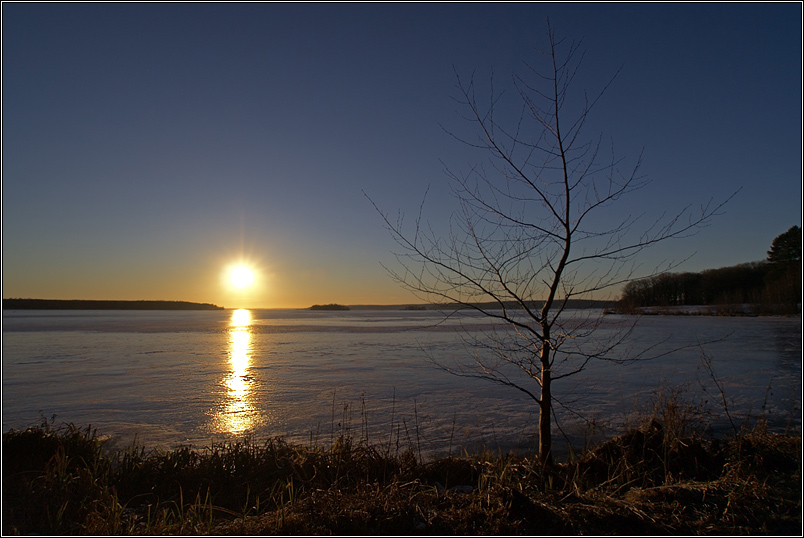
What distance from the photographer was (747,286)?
59.3m

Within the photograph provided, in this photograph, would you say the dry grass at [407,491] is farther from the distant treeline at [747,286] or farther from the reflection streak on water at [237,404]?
the distant treeline at [747,286]

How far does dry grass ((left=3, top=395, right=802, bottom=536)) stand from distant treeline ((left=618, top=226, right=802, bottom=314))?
1855cm

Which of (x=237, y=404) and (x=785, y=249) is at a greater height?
(x=785, y=249)

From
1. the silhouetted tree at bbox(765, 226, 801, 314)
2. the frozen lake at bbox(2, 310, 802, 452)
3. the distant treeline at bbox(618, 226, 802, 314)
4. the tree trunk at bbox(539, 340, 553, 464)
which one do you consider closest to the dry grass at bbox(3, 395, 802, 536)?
the tree trunk at bbox(539, 340, 553, 464)

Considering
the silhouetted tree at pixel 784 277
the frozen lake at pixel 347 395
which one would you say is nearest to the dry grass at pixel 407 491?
the frozen lake at pixel 347 395

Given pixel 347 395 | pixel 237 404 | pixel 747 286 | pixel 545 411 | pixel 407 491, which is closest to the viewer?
pixel 407 491

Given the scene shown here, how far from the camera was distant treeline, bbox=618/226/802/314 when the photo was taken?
115 ft

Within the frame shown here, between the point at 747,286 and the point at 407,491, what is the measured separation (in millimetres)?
70275

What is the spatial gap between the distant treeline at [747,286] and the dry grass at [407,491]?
730 inches

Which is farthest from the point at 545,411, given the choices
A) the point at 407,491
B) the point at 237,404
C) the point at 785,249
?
the point at 785,249

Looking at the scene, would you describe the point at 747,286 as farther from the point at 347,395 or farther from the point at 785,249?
the point at 347,395

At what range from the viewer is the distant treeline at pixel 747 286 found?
3503 centimetres

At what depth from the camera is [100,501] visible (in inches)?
152

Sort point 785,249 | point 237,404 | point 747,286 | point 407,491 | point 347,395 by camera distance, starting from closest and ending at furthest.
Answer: point 407,491
point 237,404
point 347,395
point 785,249
point 747,286
